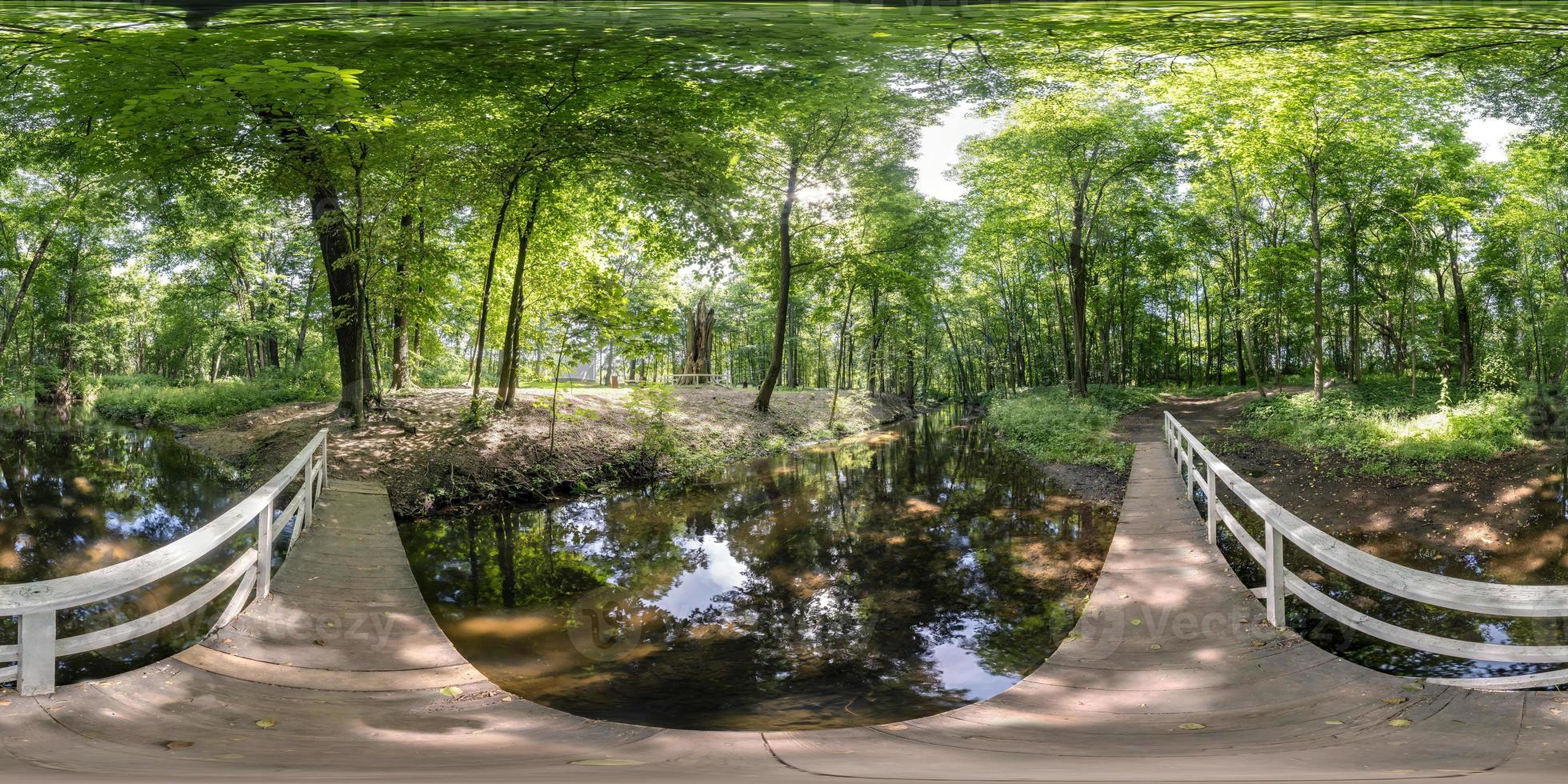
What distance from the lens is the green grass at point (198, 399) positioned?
21.9ft

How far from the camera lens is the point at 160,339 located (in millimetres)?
7953

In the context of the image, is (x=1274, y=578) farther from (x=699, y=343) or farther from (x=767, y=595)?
(x=699, y=343)

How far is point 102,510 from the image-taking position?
4.74 meters

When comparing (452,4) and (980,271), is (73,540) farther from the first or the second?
(980,271)

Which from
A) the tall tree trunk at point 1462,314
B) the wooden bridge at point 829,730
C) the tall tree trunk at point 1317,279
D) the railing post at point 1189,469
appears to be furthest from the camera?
the railing post at point 1189,469

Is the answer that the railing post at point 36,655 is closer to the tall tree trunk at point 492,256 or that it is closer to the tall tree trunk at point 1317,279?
the tall tree trunk at point 492,256

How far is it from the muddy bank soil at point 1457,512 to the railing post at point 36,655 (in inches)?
209

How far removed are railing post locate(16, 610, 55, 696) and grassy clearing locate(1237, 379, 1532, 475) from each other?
6.03 m

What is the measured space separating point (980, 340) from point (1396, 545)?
1626 cm

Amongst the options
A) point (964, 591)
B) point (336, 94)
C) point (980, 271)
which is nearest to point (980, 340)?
point (980, 271)

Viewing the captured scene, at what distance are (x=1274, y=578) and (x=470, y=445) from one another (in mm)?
7786

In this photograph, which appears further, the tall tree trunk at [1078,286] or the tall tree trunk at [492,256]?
the tall tree trunk at [1078,286]

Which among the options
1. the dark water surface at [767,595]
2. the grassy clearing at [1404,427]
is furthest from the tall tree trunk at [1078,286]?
the grassy clearing at [1404,427]

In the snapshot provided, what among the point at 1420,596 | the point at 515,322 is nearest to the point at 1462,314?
the point at 1420,596
